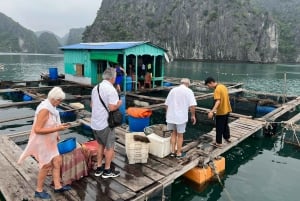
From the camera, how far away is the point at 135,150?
6.68m

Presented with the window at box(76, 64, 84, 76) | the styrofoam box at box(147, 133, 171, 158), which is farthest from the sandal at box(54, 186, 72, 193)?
the window at box(76, 64, 84, 76)

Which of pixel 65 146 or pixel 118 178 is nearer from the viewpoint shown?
pixel 65 146

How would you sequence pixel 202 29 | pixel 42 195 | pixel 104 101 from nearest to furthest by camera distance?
pixel 42 195, pixel 104 101, pixel 202 29

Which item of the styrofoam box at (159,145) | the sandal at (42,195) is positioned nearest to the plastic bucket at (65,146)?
the sandal at (42,195)

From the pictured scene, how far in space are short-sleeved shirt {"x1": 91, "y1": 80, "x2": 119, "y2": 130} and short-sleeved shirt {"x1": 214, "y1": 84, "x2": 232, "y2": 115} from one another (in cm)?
358

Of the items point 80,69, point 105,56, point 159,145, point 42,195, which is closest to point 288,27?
point 80,69

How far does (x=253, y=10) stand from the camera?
428ft

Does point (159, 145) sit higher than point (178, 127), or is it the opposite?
point (178, 127)

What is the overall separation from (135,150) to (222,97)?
324 cm

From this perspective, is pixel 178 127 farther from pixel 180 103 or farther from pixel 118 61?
pixel 118 61

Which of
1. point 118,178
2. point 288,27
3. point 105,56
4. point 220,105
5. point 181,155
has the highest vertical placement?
point 288,27

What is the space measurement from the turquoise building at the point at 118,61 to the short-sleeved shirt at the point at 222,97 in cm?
1062

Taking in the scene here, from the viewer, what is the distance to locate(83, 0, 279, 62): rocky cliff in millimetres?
120750

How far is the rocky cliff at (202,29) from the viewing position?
12075 cm
